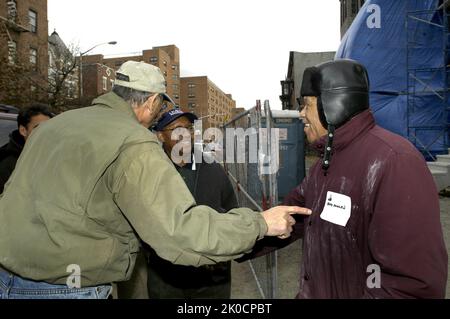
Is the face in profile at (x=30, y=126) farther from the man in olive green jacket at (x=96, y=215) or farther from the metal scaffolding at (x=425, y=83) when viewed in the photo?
the metal scaffolding at (x=425, y=83)

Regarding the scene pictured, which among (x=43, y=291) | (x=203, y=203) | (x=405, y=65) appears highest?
(x=405, y=65)

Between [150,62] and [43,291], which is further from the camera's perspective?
[150,62]

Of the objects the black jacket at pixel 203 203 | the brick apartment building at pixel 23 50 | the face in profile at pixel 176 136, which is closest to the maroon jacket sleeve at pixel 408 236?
the black jacket at pixel 203 203

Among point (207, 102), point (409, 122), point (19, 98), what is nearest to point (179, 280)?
point (409, 122)

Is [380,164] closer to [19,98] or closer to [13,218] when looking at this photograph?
[13,218]

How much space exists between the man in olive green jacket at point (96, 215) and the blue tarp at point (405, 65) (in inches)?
→ 499

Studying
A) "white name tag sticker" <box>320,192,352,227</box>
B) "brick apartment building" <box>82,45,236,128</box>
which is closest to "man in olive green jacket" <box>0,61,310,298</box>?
"white name tag sticker" <box>320,192,352,227</box>

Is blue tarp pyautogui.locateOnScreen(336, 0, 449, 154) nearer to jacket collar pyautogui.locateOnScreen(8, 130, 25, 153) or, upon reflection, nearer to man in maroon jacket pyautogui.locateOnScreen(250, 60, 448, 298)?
jacket collar pyautogui.locateOnScreen(8, 130, 25, 153)

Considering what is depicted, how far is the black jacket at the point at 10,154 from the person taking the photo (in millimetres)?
3512

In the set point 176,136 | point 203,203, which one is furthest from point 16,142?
point 203,203

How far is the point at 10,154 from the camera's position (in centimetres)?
363

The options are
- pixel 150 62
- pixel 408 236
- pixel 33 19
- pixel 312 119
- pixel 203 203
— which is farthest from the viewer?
pixel 150 62

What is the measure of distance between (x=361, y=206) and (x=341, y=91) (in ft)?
1.79

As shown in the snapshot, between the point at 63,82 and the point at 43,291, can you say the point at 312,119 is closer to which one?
the point at 43,291
